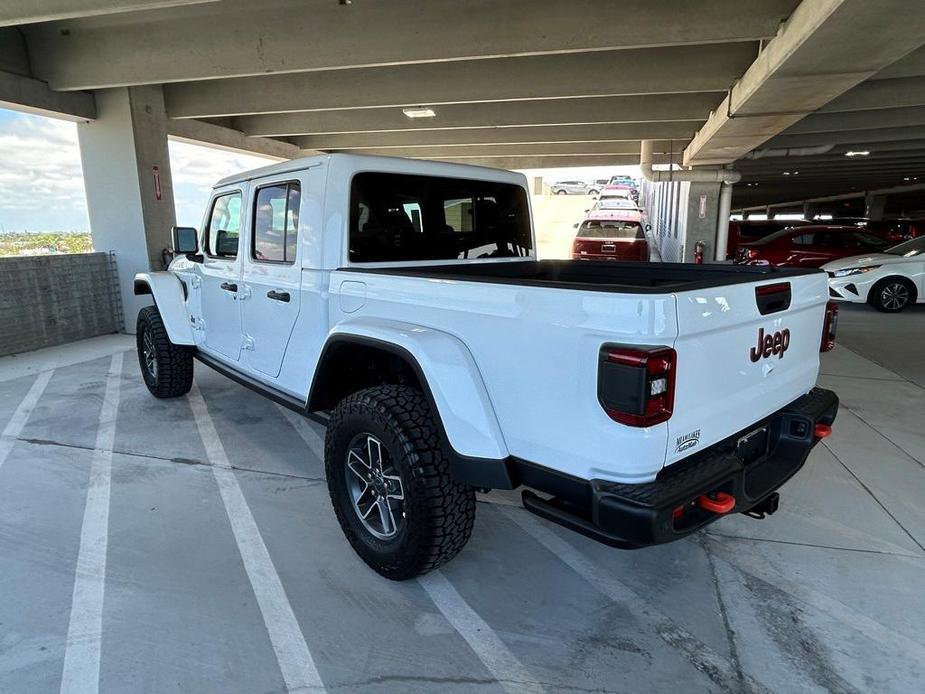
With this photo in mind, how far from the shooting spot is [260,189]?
3.82m

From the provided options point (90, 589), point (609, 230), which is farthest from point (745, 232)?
point (90, 589)

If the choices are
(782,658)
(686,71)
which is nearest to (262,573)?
(782,658)

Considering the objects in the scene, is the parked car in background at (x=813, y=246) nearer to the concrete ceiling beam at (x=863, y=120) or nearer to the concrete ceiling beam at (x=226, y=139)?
the concrete ceiling beam at (x=863, y=120)

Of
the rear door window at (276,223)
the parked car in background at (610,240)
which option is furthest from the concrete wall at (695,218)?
the rear door window at (276,223)

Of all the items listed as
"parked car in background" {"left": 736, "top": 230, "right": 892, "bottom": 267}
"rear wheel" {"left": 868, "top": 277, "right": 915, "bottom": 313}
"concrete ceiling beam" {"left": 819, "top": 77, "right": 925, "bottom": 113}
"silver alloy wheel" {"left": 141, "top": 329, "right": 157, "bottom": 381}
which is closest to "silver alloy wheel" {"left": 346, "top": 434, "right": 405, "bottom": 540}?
"silver alloy wheel" {"left": 141, "top": 329, "right": 157, "bottom": 381}

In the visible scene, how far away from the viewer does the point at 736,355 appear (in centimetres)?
227

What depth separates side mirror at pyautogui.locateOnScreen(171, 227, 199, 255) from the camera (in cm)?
450

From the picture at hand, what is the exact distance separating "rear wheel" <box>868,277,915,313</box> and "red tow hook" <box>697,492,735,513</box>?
1094 cm

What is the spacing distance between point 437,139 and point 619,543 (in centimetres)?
1148

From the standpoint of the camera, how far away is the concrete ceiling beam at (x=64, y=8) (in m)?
4.99

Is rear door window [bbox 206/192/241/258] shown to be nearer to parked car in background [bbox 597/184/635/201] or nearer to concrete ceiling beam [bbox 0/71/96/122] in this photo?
concrete ceiling beam [bbox 0/71/96/122]

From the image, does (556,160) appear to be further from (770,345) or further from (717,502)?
(717,502)

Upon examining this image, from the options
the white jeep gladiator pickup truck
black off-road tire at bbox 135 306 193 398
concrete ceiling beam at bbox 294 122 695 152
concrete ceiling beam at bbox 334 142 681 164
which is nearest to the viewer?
the white jeep gladiator pickup truck

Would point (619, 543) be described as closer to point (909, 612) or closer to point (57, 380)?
point (909, 612)
